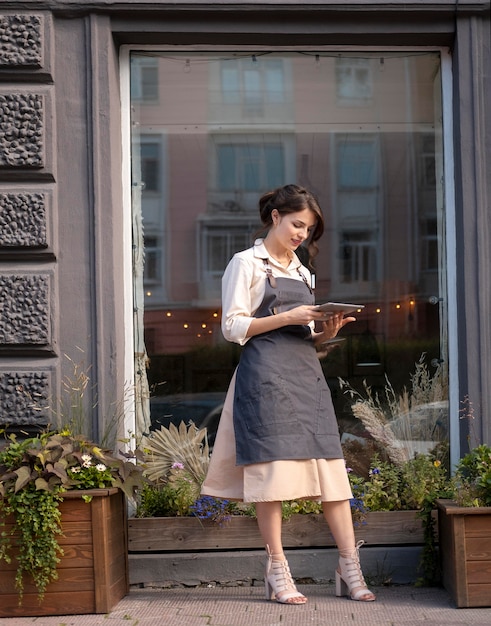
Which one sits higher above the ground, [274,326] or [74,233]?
[74,233]

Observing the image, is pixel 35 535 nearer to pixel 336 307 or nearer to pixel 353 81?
pixel 336 307

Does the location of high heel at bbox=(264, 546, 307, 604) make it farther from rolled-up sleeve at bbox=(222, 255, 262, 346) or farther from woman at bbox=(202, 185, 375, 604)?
rolled-up sleeve at bbox=(222, 255, 262, 346)

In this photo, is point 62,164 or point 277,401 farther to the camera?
point 62,164

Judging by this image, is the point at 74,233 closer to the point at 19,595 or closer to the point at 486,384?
the point at 19,595

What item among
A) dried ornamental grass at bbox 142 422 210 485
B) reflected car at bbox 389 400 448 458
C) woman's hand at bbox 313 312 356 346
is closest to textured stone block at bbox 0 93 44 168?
dried ornamental grass at bbox 142 422 210 485

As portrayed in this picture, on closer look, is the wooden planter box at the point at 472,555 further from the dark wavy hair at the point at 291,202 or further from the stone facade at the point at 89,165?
the dark wavy hair at the point at 291,202

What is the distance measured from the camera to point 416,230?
6305mm

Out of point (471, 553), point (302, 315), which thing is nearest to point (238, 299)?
point (302, 315)

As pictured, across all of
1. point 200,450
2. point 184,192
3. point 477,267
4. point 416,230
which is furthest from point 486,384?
point 184,192

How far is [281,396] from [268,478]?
0.39m

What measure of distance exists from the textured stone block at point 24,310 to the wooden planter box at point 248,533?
1.22m

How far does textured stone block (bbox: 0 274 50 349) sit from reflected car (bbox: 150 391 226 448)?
0.93 meters

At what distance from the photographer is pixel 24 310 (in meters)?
5.56

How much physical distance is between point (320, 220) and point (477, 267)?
43.7 inches
